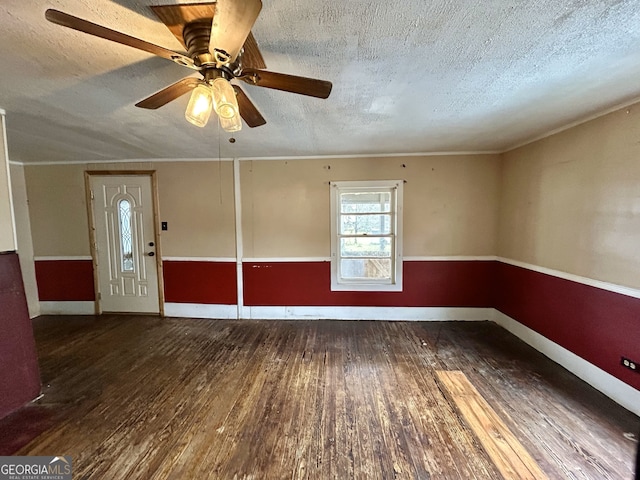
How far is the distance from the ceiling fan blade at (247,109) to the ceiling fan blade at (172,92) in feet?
0.70

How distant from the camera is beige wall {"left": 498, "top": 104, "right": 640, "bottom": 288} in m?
2.09

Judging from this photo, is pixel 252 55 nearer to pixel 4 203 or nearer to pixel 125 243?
pixel 4 203

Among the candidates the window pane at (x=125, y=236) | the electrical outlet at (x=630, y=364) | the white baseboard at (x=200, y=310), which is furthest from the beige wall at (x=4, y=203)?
the electrical outlet at (x=630, y=364)

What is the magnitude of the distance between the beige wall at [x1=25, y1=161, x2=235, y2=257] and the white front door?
0.60 ft

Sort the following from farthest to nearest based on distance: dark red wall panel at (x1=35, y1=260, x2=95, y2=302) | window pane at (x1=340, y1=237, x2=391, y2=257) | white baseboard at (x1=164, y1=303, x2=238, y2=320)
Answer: dark red wall panel at (x1=35, y1=260, x2=95, y2=302)
white baseboard at (x1=164, y1=303, x2=238, y2=320)
window pane at (x1=340, y1=237, x2=391, y2=257)

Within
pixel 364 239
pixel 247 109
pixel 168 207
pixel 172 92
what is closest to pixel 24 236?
pixel 168 207

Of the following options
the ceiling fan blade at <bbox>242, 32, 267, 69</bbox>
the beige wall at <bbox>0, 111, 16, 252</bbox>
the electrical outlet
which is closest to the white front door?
the beige wall at <bbox>0, 111, 16, 252</bbox>

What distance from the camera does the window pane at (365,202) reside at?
3.92 meters

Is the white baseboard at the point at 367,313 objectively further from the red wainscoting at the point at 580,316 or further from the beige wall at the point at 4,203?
the beige wall at the point at 4,203

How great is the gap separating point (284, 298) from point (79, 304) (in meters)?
3.07

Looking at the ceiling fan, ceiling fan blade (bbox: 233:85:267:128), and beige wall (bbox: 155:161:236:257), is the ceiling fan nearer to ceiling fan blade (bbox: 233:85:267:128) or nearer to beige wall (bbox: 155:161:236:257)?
ceiling fan blade (bbox: 233:85:267:128)

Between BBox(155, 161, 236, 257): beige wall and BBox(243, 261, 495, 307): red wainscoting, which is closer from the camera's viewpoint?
BBox(243, 261, 495, 307): red wainscoting

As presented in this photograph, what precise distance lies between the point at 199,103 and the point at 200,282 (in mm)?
3248

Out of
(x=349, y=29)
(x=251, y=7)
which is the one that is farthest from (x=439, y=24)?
(x=251, y=7)
